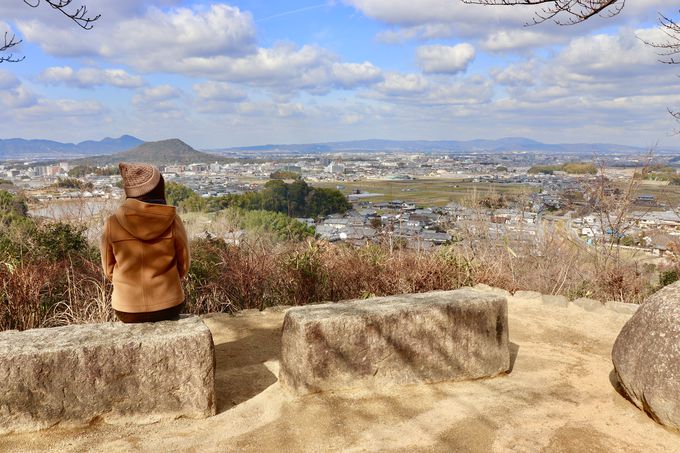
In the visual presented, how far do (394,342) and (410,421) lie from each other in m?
0.67

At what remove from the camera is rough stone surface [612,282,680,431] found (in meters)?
3.33

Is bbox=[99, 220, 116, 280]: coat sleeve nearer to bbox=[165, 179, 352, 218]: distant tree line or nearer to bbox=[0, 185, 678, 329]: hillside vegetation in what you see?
bbox=[0, 185, 678, 329]: hillside vegetation

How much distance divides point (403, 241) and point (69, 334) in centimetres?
654

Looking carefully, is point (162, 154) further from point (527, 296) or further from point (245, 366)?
point (245, 366)

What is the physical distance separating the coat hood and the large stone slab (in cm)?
123

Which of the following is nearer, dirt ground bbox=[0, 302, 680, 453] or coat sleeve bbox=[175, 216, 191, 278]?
dirt ground bbox=[0, 302, 680, 453]

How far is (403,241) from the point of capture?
30.2 feet

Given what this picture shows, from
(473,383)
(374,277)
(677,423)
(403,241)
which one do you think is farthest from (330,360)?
(403,241)

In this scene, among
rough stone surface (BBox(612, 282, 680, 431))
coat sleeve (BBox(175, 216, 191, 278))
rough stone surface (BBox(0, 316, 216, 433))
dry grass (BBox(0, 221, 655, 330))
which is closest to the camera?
rough stone surface (BBox(0, 316, 216, 433))

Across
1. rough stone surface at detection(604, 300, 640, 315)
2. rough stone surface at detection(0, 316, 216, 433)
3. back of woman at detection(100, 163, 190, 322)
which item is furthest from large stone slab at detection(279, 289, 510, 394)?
rough stone surface at detection(604, 300, 640, 315)

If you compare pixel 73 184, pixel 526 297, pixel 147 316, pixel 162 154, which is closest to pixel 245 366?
pixel 147 316

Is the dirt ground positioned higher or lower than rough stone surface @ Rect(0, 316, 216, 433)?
lower

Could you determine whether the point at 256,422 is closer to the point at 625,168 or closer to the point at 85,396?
the point at 85,396

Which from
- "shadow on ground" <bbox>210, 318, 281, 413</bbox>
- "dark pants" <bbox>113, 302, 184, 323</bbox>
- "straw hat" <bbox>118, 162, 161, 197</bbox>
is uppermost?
"straw hat" <bbox>118, 162, 161, 197</bbox>
